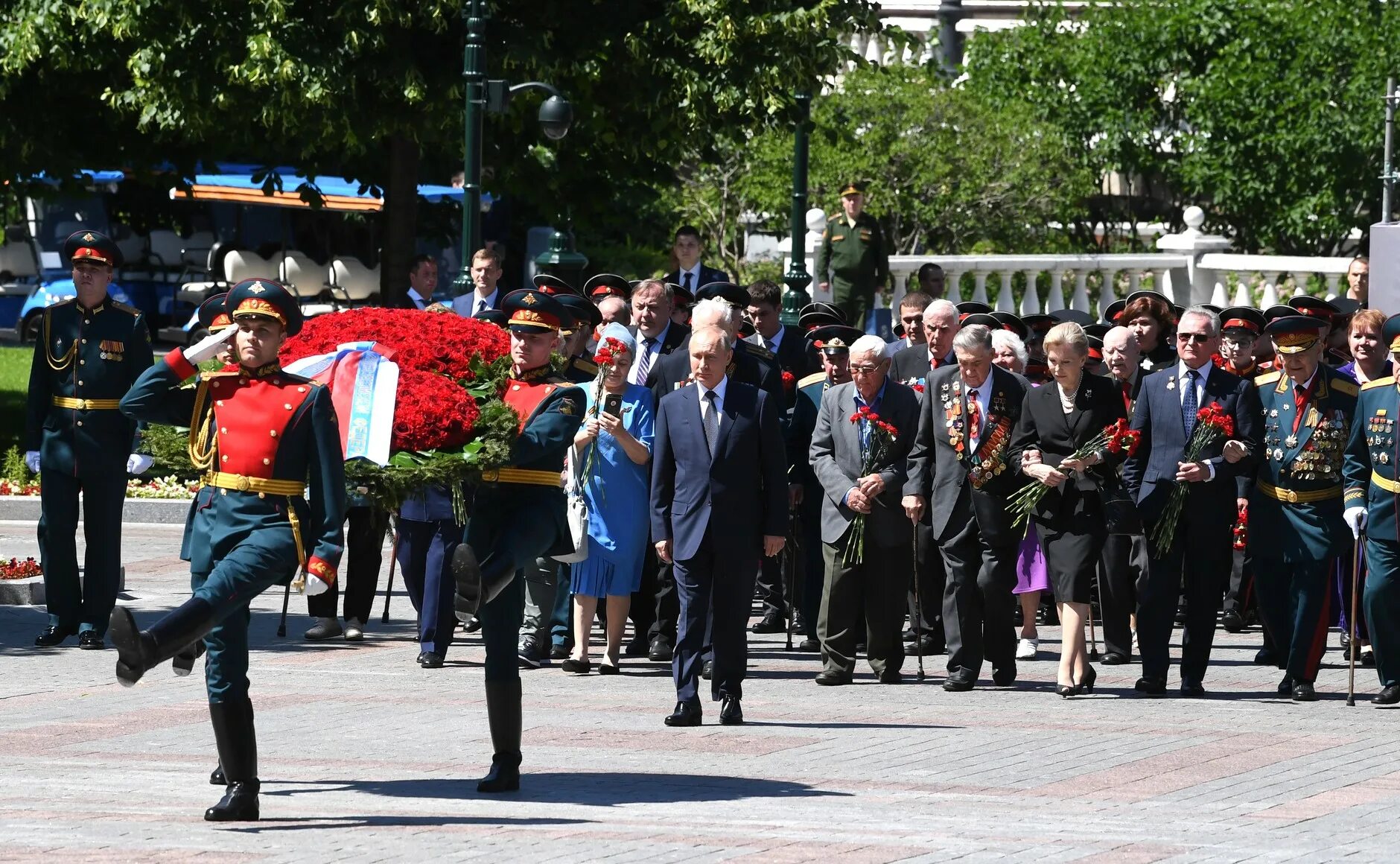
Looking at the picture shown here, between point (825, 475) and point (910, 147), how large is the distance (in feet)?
69.5

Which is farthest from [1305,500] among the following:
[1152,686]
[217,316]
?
[217,316]

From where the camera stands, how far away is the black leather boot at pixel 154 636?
8398 mm

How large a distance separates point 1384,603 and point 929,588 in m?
2.91

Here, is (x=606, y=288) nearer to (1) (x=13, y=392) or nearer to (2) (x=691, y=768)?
(2) (x=691, y=768)

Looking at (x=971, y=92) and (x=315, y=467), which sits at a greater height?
(x=971, y=92)

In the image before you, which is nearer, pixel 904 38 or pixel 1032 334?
pixel 1032 334

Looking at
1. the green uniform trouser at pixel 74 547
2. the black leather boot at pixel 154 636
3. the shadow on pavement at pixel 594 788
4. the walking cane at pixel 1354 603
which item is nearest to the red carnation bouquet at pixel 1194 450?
the walking cane at pixel 1354 603

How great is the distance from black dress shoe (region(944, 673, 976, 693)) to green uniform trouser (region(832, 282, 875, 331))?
11078 mm

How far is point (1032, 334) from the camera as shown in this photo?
16656 millimetres

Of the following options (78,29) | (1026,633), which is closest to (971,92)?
(78,29)

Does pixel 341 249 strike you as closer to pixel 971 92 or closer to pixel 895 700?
pixel 971 92

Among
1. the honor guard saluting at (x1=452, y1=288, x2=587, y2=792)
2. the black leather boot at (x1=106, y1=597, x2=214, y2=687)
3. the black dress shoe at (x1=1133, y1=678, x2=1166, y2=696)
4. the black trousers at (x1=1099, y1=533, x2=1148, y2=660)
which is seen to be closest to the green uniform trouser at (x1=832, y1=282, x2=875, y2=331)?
the black trousers at (x1=1099, y1=533, x2=1148, y2=660)

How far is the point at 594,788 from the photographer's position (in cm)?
959

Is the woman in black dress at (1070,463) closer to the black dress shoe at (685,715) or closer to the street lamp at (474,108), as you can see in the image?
the black dress shoe at (685,715)
